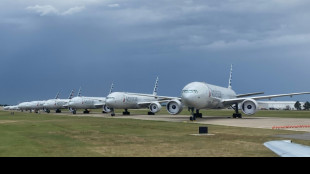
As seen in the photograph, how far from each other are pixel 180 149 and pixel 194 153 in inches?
56.3

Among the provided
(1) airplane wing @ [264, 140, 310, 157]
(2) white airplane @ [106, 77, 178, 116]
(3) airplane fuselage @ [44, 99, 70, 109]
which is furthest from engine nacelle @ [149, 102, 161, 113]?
(1) airplane wing @ [264, 140, 310, 157]

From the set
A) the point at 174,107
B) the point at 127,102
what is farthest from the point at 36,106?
the point at 174,107

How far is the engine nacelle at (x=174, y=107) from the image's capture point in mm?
49000

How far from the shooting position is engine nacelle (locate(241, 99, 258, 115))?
47188mm

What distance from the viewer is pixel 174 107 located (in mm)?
49438

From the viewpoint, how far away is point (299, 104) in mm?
197500

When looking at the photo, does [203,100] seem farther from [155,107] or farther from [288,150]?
[288,150]

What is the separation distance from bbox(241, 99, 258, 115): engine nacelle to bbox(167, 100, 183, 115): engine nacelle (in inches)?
342

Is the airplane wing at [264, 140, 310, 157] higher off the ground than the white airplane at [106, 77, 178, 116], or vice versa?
the white airplane at [106, 77, 178, 116]

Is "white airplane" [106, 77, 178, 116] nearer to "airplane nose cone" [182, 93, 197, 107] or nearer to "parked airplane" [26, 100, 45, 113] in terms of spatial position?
"airplane nose cone" [182, 93, 197, 107]
